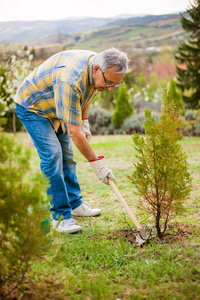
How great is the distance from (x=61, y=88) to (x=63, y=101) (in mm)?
111

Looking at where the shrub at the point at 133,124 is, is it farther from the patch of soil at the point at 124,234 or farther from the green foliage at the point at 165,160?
the green foliage at the point at 165,160

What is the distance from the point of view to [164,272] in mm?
2182

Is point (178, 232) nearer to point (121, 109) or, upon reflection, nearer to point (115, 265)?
point (115, 265)

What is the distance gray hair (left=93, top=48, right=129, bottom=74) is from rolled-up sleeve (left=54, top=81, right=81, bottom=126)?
307 mm

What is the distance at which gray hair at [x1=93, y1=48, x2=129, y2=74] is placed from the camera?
2484 mm

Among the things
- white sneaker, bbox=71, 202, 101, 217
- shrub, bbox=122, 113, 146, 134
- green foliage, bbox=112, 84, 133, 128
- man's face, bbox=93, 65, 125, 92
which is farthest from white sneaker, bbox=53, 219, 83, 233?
green foliage, bbox=112, 84, 133, 128

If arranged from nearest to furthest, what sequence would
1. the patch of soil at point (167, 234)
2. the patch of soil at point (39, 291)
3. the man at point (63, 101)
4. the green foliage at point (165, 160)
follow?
1. the patch of soil at point (39, 291)
2. the green foliage at point (165, 160)
3. the man at point (63, 101)
4. the patch of soil at point (167, 234)

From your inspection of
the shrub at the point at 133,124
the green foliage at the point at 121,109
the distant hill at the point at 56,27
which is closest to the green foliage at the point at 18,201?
the shrub at the point at 133,124

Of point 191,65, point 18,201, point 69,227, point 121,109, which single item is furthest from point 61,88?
point 191,65

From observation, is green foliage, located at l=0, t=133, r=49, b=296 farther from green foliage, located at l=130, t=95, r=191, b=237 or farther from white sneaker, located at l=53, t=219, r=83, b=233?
white sneaker, located at l=53, t=219, r=83, b=233

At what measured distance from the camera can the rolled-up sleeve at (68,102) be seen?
254cm

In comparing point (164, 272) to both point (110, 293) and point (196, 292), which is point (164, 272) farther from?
point (110, 293)

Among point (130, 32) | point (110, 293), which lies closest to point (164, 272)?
point (110, 293)

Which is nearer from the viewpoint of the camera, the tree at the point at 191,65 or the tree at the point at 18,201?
the tree at the point at 18,201
